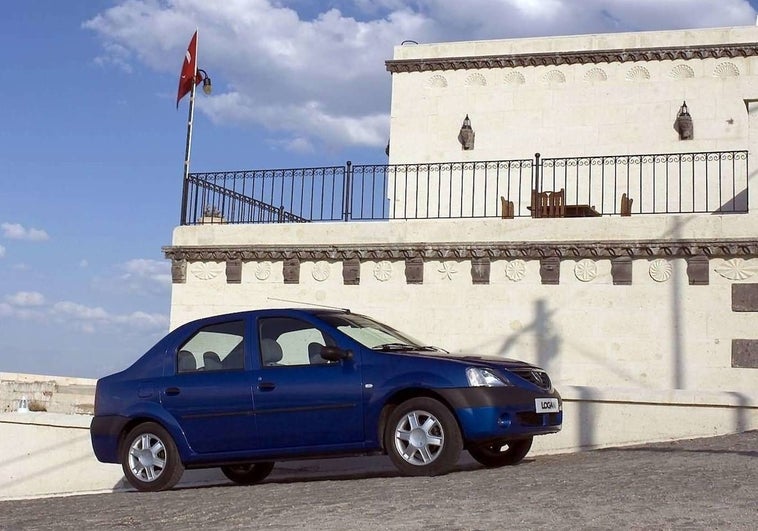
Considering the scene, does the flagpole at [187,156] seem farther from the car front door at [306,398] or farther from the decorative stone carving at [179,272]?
the car front door at [306,398]

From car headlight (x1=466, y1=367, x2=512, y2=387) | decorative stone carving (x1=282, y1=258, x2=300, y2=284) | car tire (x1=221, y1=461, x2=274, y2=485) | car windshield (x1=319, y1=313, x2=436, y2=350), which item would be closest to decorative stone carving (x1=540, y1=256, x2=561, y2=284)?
decorative stone carving (x1=282, y1=258, x2=300, y2=284)

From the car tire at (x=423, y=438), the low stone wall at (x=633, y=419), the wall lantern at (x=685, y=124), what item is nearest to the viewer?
the car tire at (x=423, y=438)

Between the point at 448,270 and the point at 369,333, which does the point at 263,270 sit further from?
the point at 369,333

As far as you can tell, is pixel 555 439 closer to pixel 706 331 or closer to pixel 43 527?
pixel 706 331

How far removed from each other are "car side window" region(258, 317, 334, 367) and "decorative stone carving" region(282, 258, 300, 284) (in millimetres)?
6799

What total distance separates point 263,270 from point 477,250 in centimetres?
367

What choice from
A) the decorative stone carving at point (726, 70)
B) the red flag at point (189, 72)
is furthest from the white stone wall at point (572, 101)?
the red flag at point (189, 72)

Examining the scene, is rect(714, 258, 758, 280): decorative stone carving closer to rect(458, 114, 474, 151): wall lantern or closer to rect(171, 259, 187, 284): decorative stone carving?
rect(458, 114, 474, 151): wall lantern

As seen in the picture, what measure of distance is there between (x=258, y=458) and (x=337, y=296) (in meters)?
7.23

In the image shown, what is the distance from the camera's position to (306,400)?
9.23m

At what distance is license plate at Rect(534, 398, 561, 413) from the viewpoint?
362 inches

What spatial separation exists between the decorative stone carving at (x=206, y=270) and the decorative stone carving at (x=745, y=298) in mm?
8200

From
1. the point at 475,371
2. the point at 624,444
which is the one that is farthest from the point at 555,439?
the point at 475,371

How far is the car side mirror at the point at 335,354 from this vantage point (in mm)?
9133
